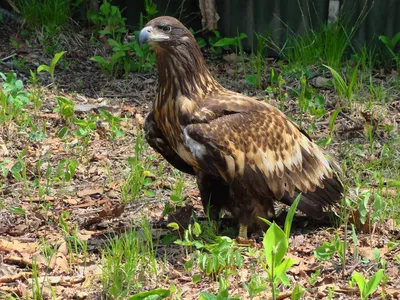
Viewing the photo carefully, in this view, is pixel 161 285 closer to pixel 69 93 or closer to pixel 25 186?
pixel 25 186

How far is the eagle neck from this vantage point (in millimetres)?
5004

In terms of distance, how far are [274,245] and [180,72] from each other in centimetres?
142

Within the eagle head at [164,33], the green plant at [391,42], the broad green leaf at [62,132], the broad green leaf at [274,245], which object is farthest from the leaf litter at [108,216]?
the eagle head at [164,33]

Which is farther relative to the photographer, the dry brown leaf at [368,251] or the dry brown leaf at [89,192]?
the dry brown leaf at [89,192]

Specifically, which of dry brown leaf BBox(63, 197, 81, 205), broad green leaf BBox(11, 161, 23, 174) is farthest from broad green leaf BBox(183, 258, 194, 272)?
broad green leaf BBox(11, 161, 23, 174)

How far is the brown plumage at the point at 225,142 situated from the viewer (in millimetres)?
4879

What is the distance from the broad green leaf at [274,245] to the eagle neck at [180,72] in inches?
50.3

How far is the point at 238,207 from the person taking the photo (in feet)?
16.7

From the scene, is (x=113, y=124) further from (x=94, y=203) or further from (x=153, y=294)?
(x=153, y=294)

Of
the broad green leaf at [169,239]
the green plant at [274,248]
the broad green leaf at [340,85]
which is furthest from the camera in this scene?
the broad green leaf at [340,85]

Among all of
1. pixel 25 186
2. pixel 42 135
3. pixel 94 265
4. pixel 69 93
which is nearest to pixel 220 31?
pixel 69 93

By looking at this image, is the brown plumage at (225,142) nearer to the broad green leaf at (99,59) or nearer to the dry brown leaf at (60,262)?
the dry brown leaf at (60,262)

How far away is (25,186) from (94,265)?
3.62 feet

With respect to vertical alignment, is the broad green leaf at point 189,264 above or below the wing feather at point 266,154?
below
